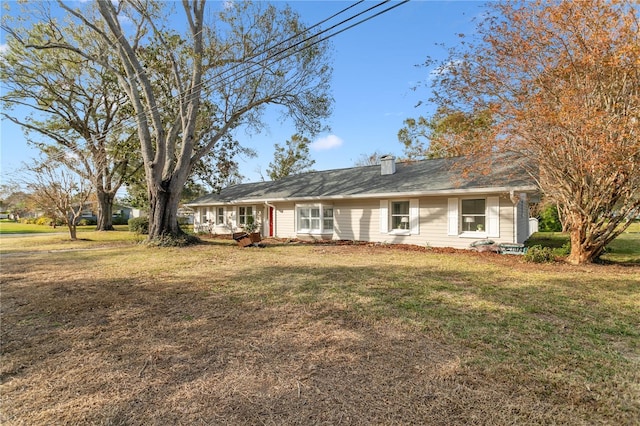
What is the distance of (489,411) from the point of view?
2.34m

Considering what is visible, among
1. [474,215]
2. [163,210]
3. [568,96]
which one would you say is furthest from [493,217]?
[163,210]

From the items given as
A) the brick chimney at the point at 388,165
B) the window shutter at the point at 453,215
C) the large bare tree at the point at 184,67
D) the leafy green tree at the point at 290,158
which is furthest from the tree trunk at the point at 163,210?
the leafy green tree at the point at 290,158

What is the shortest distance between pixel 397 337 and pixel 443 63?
8403mm

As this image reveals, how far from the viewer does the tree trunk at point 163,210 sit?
1284 centimetres

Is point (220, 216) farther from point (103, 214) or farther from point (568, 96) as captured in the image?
point (568, 96)

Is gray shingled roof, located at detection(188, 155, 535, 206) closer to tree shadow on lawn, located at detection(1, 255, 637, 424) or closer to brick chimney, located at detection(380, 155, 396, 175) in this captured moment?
brick chimney, located at detection(380, 155, 396, 175)

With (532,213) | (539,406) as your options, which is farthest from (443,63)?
(532,213)

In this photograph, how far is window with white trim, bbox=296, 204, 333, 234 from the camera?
14828 mm

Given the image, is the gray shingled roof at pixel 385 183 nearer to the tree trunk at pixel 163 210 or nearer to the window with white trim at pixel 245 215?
the window with white trim at pixel 245 215

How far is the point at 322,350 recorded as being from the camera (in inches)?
132

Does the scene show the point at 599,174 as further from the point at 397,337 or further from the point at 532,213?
the point at 532,213

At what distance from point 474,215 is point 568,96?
4735 mm

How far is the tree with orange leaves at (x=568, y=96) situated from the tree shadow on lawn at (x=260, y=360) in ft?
13.5

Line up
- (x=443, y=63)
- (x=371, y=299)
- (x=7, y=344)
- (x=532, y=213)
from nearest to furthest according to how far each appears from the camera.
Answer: (x=7, y=344) → (x=371, y=299) → (x=443, y=63) → (x=532, y=213)
